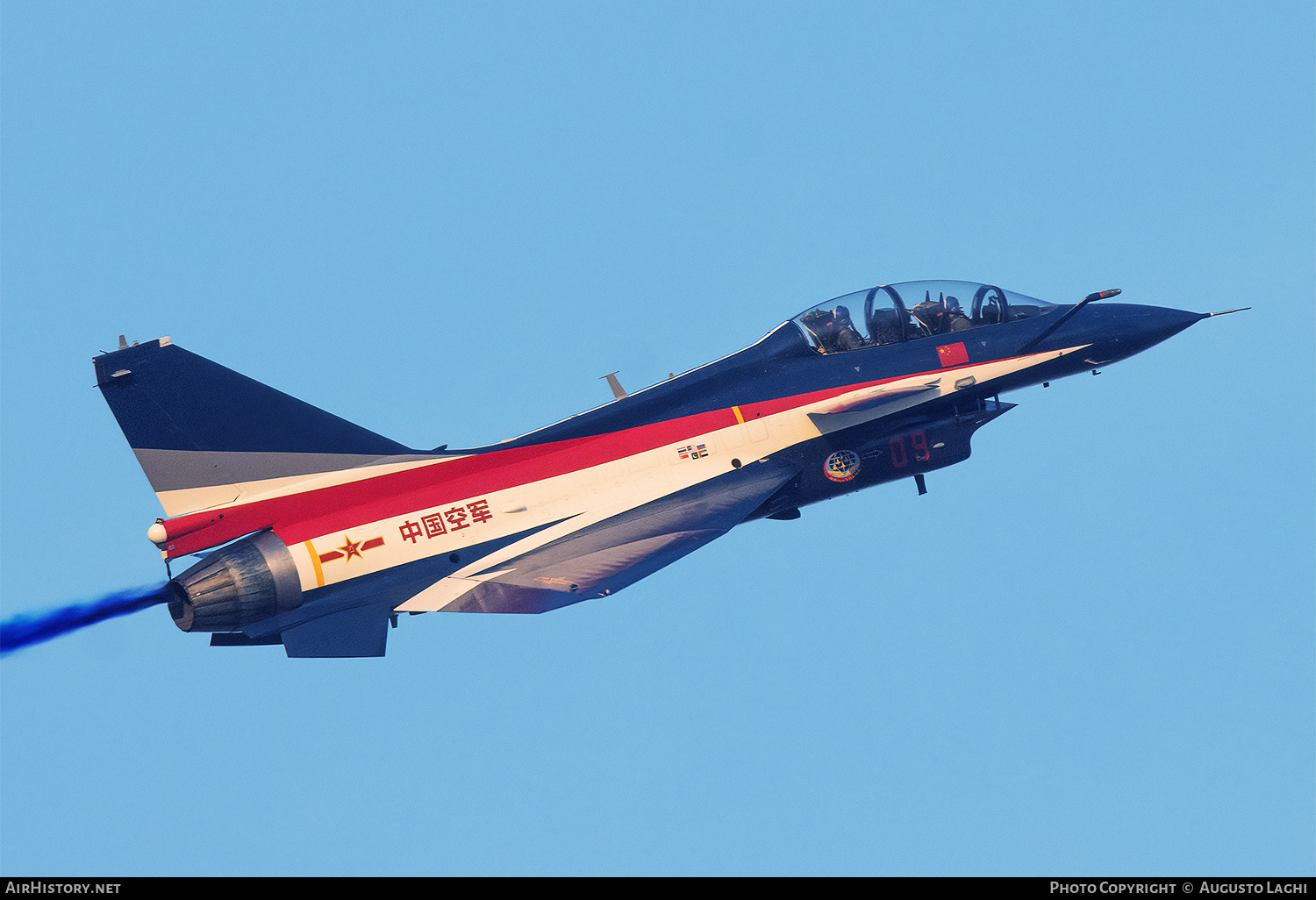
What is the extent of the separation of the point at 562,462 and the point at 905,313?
5000 millimetres

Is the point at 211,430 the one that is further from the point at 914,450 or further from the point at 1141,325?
the point at 1141,325

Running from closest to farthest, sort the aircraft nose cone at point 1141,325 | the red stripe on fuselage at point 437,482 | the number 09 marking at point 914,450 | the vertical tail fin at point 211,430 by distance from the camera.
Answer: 1. the vertical tail fin at point 211,430
2. the red stripe on fuselage at point 437,482
3. the number 09 marking at point 914,450
4. the aircraft nose cone at point 1141,325

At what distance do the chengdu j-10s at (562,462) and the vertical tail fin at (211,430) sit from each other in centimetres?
2

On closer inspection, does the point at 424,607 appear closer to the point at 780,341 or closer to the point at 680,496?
the point at 680,496

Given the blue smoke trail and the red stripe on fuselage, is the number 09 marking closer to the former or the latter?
the red stripe on fuselage

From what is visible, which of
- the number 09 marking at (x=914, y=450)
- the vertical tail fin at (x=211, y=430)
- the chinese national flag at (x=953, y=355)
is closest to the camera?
the vertical tail fin at (x=211, y=430)

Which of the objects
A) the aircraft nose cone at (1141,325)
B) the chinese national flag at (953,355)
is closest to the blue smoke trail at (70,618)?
the chinese national flag at (953,355)

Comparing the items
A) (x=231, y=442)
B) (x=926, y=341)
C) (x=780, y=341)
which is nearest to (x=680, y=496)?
(x=780, y=341)

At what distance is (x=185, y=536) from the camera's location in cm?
→ 1894

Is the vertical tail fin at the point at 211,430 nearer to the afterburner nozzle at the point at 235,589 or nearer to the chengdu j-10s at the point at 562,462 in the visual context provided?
the chengdu j-10s at the point at 562,462

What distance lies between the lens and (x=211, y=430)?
63.1 feet

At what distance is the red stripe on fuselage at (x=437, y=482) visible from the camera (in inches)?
753

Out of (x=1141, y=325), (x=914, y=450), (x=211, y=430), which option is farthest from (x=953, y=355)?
(x=211, y=430)

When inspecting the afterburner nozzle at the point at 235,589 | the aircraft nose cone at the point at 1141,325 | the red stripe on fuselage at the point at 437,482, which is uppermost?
the aircraft nose cone at the point at 1141,325
